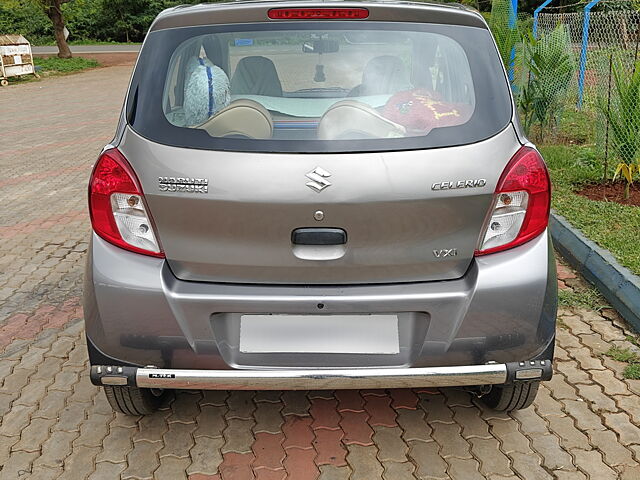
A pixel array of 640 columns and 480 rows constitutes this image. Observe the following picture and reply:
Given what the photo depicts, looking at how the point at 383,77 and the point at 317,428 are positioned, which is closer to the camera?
the point at 383,77

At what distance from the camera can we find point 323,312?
2.53 meters

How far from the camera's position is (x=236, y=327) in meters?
2.54

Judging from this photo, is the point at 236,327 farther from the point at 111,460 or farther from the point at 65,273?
the point at 65,273

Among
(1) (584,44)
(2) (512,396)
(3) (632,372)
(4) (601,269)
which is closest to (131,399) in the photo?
(2) (512,396)

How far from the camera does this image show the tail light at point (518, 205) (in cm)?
255

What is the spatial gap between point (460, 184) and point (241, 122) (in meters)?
0.82

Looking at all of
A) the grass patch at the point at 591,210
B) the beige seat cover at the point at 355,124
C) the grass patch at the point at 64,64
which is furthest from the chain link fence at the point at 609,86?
the grass patch at the point at 64,64

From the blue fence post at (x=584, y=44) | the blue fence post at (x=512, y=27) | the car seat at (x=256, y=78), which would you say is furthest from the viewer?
the blue fence post at (x=512, y=27)

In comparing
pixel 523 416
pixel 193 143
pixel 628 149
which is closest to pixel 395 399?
pixel 523 416

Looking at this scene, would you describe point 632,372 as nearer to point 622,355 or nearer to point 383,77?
point 622,355

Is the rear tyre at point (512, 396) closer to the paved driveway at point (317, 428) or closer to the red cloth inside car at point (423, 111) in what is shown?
the paved driveway at point (317, 428)

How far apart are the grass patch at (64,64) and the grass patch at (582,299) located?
24.8 meters

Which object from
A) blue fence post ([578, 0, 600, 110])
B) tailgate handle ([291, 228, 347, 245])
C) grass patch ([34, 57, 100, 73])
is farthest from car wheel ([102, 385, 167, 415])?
grass patch ([34, 57, 100, 73])

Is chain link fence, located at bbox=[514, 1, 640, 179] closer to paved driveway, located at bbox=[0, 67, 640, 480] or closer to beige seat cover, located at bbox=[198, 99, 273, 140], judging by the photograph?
paved driveway, located at bbox=[0, 67, 640, 480]
